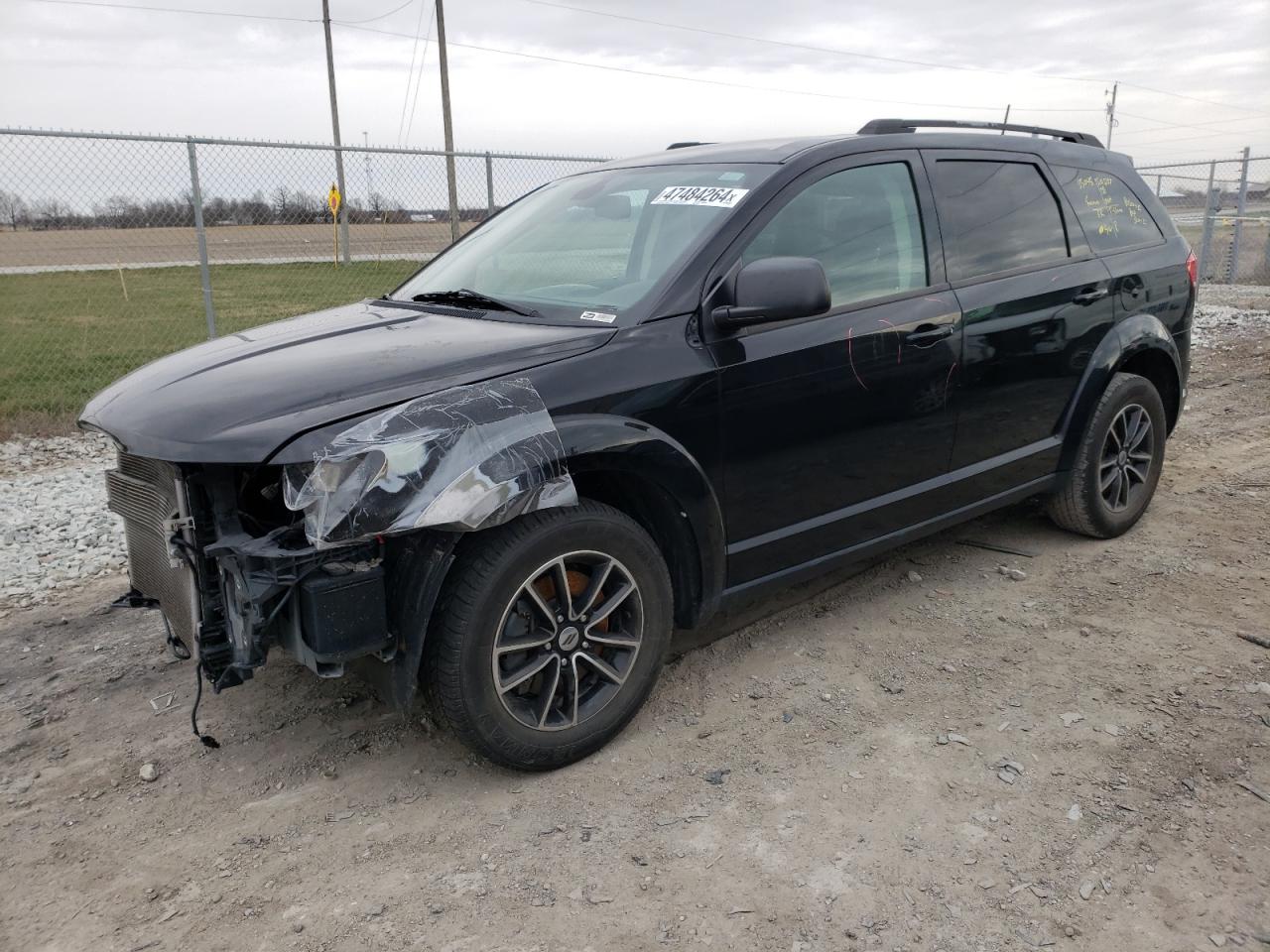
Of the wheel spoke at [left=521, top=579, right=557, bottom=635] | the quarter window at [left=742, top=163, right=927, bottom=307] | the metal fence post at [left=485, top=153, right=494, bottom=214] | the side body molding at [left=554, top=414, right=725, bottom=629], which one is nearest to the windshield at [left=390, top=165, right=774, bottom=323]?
the quarter window at [left=742, top=163, right=927, bottom=307]

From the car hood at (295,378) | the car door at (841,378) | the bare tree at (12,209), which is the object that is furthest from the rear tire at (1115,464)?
the bare tree at (12,209)

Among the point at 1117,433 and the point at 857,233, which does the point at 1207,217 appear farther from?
the point at 857,233

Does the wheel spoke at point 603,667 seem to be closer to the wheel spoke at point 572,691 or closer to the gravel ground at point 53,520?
the wheel spoke at point 572,691

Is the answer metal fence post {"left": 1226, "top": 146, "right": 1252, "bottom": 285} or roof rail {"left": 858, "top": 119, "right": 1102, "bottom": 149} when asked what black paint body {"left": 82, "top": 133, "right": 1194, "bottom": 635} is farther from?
metal fence post {"left": 1226, "top": 146, "right": 1252, "bottom": 285}

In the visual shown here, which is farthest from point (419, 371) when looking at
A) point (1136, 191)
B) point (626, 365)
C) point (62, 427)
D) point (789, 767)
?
point (62, 427)

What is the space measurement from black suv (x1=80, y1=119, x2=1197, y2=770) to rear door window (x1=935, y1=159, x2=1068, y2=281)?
0.05 ft

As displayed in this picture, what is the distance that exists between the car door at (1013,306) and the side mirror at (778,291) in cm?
108

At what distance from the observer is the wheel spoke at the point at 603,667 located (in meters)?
3.02

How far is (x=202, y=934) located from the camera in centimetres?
241

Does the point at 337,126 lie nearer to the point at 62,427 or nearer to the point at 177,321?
the point at 177,321

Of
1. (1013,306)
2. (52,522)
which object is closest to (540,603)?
(1013,306)

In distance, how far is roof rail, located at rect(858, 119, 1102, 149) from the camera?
13.1 ft

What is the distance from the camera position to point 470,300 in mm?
3580

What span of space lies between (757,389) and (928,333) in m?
0.89
